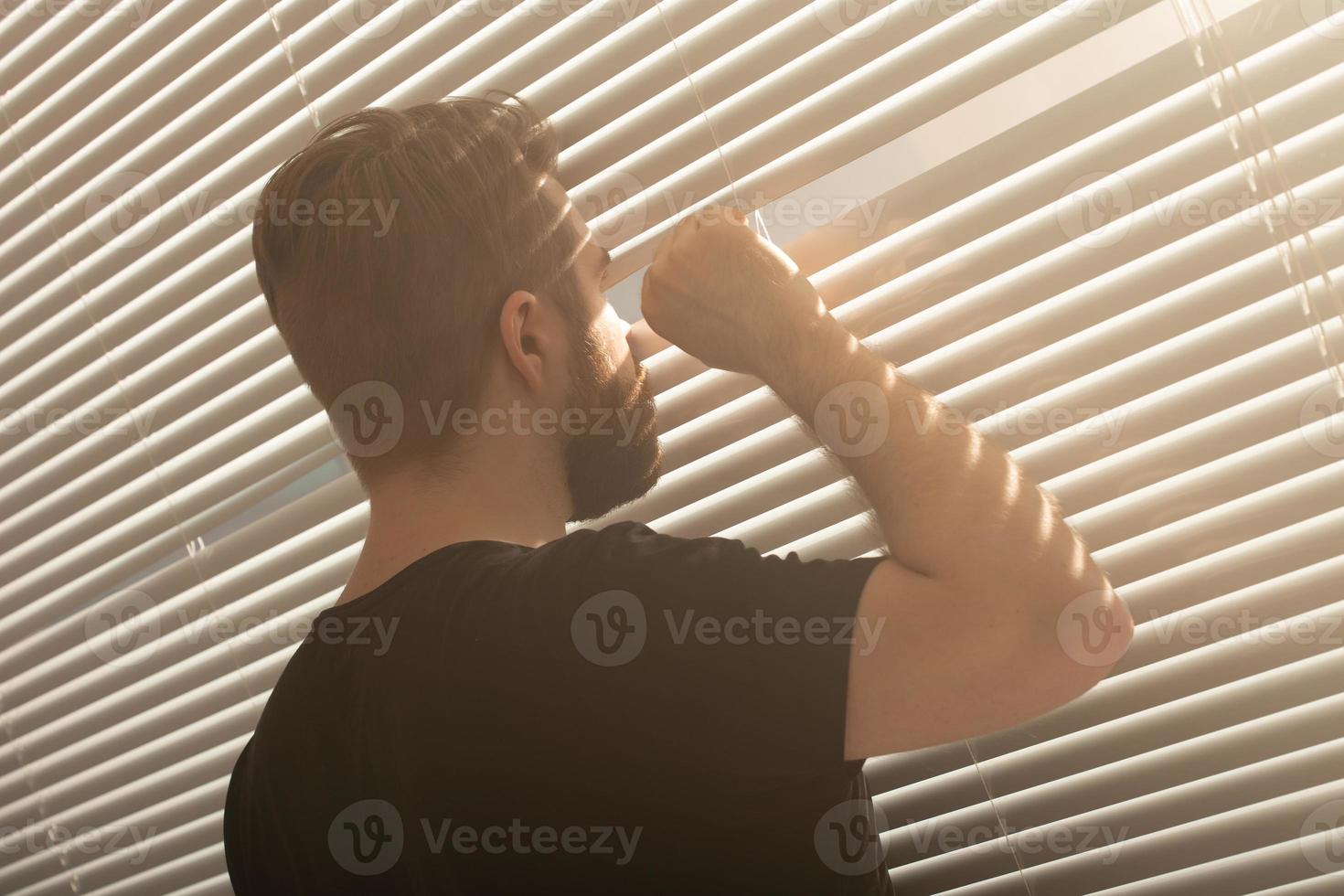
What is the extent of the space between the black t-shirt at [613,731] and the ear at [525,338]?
0.79ft

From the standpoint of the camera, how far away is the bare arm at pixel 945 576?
71 centimetres

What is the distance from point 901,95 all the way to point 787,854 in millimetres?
707

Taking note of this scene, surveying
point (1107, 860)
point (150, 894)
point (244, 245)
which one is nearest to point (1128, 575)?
point (1107, 860)

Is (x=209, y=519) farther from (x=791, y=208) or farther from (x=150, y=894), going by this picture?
(x=791, y=208)

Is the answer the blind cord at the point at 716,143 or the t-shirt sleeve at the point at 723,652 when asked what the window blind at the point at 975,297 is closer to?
the blind cord at the point at 716,143

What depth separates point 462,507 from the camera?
0.95 metres

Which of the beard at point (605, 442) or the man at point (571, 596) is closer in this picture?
the man at point (571, 596)

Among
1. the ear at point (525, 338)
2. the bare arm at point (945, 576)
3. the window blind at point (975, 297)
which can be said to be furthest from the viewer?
the ear at point (525, 338)

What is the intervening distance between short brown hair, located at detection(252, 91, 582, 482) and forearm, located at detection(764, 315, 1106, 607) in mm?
304

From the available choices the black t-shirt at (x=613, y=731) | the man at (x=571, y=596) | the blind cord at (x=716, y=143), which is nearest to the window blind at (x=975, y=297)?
the blind cord at (x=716, y=143)

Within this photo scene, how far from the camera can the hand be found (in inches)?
35.4

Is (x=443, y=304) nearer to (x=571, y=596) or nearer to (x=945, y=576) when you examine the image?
(x=571, y=596)

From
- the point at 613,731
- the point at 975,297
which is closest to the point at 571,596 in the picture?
the point at 613,731

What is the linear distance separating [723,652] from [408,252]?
51 cm
